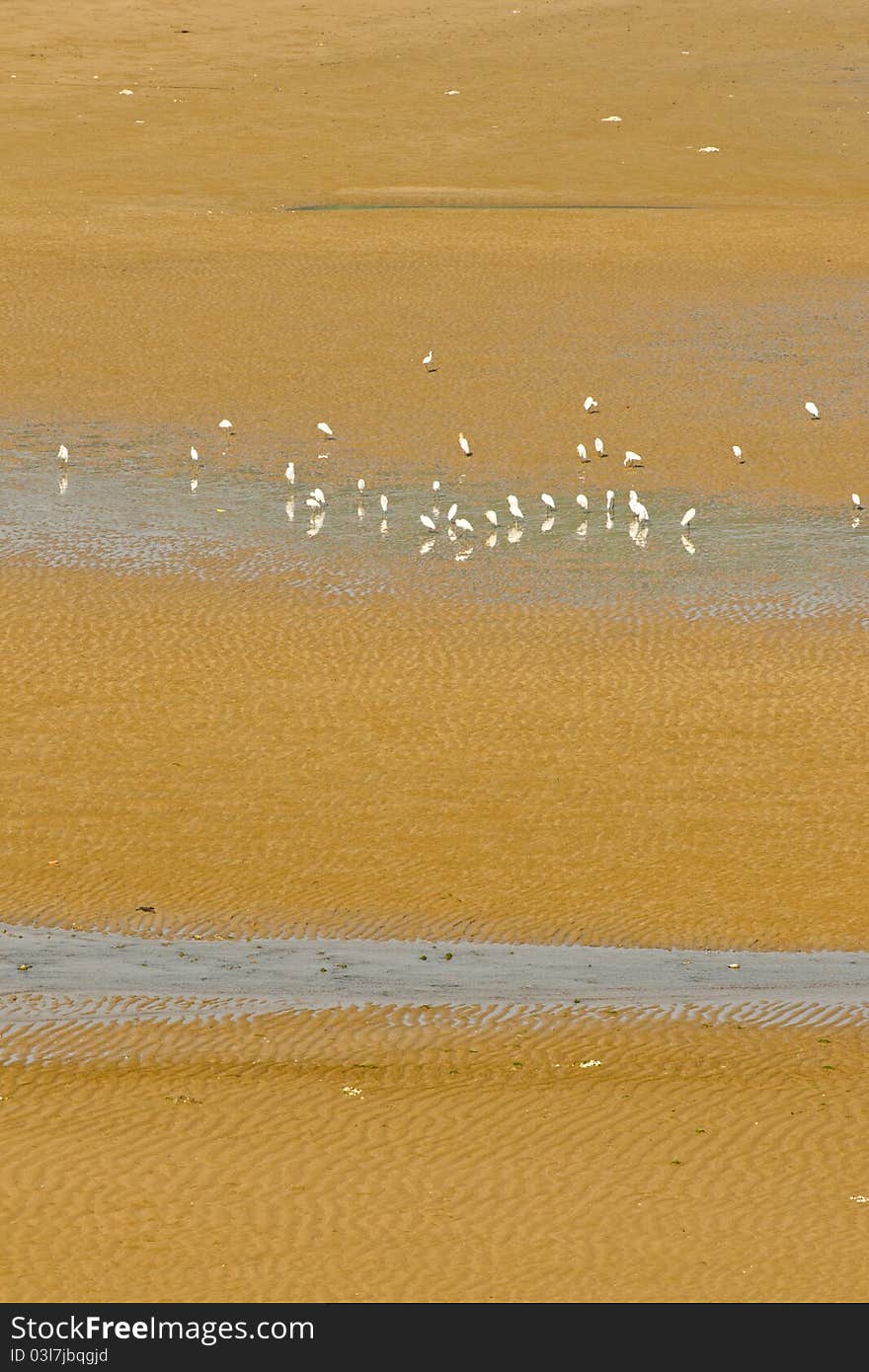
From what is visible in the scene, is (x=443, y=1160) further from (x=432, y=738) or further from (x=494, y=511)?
(x=494, y=511)

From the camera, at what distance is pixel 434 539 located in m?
26.6

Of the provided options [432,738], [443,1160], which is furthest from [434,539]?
[443,1160]

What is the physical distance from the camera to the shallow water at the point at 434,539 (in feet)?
81.4

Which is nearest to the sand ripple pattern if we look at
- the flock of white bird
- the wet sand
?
the wet sand

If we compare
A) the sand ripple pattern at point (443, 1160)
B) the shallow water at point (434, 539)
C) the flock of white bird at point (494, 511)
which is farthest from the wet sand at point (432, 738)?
the flock of white bird at point (494, 511)

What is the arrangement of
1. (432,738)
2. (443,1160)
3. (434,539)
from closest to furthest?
1. (443,1160)
2. (432,738)
3. (434,539)

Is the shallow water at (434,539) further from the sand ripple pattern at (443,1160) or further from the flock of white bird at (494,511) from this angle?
the sand ripple pattern at (443,1160)

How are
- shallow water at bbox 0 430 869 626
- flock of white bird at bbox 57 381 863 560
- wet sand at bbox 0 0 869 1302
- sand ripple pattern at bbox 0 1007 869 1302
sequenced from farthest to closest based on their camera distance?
flock of white bird at bbox 57 381 863 560, shallow water at bbox 0 430 869 626, wet sand at bbox 0 0 869 1302, sand ripple pattern at bbox 0 1007 869 1302

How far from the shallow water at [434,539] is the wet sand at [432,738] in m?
0.25

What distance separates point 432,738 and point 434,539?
21.9ft

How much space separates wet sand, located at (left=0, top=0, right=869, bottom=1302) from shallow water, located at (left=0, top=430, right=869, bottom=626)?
0.25 meters

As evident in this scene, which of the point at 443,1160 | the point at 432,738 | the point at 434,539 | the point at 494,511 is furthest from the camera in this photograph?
the point at 494,511

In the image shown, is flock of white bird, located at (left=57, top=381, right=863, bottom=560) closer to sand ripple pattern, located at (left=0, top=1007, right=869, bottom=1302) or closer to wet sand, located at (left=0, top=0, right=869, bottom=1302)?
wet sand, located at (left=0, top=0, right=869, bottom=1302)

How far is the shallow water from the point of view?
24797mm
